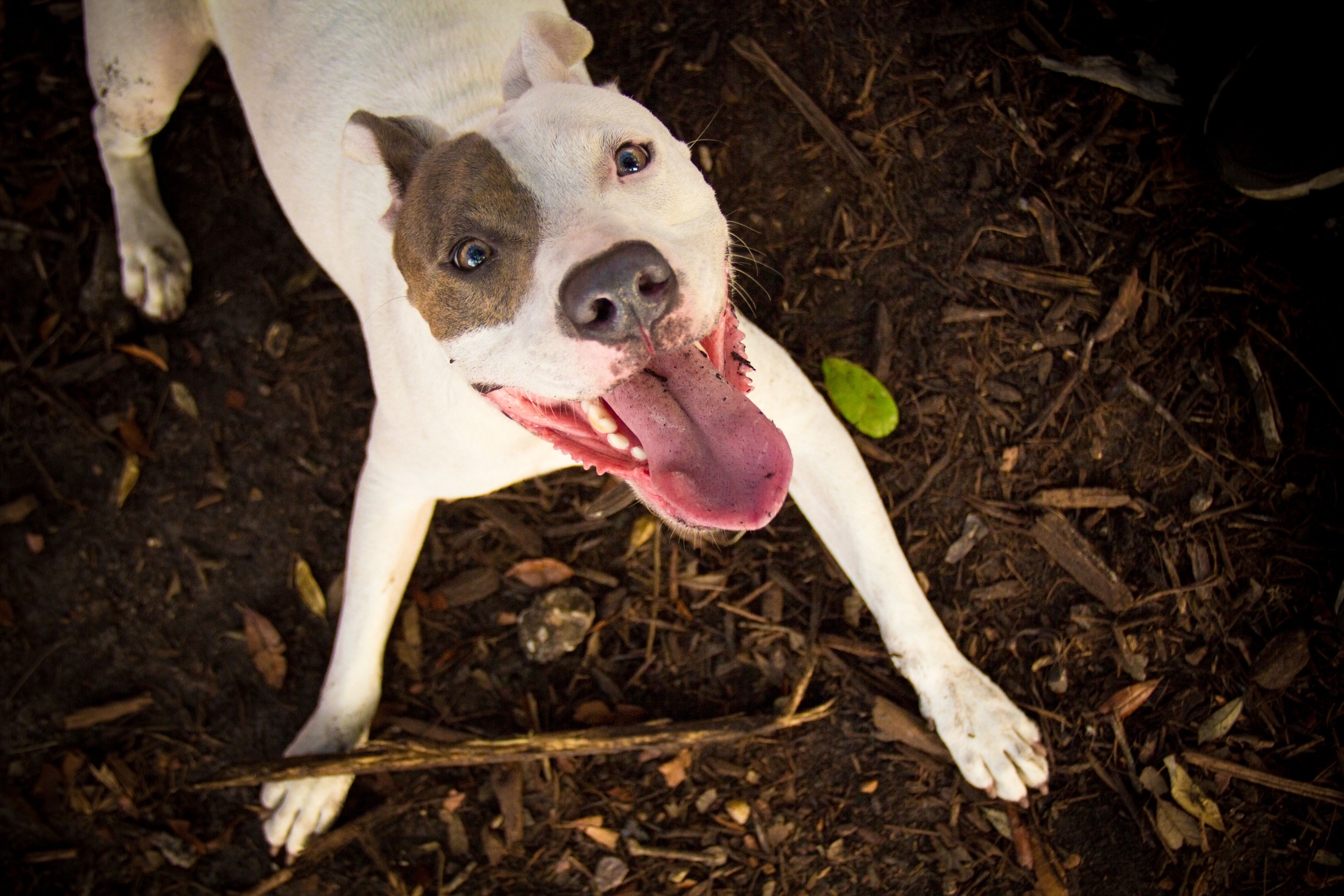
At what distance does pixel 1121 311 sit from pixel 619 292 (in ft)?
8.28

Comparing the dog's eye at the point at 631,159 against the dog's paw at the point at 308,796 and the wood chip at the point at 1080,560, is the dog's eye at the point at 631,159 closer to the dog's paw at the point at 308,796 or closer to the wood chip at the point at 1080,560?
the wood chip at the point at 1080,560

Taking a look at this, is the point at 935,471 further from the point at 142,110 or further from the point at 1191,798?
the point at 142,110

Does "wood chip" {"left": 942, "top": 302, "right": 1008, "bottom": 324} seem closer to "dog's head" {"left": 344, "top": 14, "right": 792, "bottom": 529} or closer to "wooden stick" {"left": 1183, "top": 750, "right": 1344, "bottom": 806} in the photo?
"dog's head" {"left": 344, "top": 14, "right": 792, "bottom": 529}

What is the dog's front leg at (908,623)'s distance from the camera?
3057 mm

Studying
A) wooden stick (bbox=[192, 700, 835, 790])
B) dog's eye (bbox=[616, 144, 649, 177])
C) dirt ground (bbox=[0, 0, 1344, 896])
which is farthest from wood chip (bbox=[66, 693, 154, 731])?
dog's eye (bbox=[616, 144, 649, 177])

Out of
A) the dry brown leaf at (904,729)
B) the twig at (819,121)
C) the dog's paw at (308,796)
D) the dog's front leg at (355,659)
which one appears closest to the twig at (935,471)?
the dry brown leaf at (904,729)

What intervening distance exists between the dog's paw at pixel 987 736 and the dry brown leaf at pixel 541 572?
151 centimetres

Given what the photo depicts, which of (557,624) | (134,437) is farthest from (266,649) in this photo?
(557,624)

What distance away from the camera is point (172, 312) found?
391 centimetres

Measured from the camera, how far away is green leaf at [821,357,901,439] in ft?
11.3

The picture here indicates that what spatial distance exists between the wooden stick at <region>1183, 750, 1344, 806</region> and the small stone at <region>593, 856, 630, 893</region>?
2.16 metres

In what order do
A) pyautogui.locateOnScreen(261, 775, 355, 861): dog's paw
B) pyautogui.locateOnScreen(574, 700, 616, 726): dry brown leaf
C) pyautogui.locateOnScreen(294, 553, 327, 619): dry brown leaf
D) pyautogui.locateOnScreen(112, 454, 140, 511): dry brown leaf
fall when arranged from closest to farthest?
pyautogui.locateOnScreen(261, 775, 355, 861): dog's paw
pyautogui.locateOnScreen(574, 700, 616, 726): dry brown leaf
pyautogui.locateOnScreen(294, 553, 327, 619): dry brown leaf
pyautogui.locateOnScreen(112, 454, 140, 511): dry brown leaf

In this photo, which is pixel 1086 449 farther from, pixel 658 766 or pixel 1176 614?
pixel 658 766

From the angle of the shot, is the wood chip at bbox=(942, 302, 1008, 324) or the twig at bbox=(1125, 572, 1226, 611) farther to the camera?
the wood chip at bbox=(942, 302, 1008, 324)
